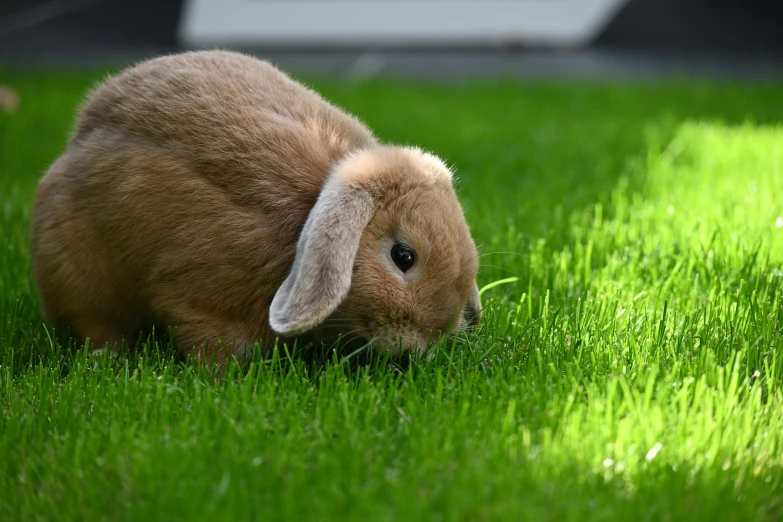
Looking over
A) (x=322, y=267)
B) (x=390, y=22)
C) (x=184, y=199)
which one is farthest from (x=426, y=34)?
(x=322, y=267)

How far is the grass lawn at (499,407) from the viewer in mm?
1621

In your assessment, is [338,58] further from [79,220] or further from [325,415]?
[325,415]

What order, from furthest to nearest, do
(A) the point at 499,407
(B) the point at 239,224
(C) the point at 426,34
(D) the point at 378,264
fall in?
(C) the point at 426,34 < (B) the point at 239,224 < (D) the point at 378,264 < (A) the point at 499,407

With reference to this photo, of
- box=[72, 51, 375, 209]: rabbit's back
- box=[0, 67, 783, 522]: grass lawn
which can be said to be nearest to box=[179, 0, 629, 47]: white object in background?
box=[0, 67, 783, 522]: grass lawn

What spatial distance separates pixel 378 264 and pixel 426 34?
652 cm

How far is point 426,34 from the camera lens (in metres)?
8.27

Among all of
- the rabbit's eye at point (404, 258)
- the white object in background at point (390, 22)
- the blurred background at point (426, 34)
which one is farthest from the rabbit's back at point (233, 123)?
the white object in background at point (390, 22)

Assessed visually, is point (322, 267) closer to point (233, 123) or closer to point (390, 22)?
point (233, 123)

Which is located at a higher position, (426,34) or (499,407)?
(426,34)

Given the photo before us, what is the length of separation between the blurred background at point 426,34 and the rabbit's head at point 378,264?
5398 millimetres

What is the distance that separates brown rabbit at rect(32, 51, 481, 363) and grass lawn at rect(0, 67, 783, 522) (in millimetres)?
125

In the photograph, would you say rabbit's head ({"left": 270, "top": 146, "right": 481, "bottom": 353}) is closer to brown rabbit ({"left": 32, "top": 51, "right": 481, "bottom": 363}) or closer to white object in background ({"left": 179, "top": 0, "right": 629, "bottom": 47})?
brown rabbit ({"left": 32, "top": 51, "right": 481, "bottom": 363})

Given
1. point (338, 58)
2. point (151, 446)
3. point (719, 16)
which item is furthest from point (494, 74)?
point (151, 446)

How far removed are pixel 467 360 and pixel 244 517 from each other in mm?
844
